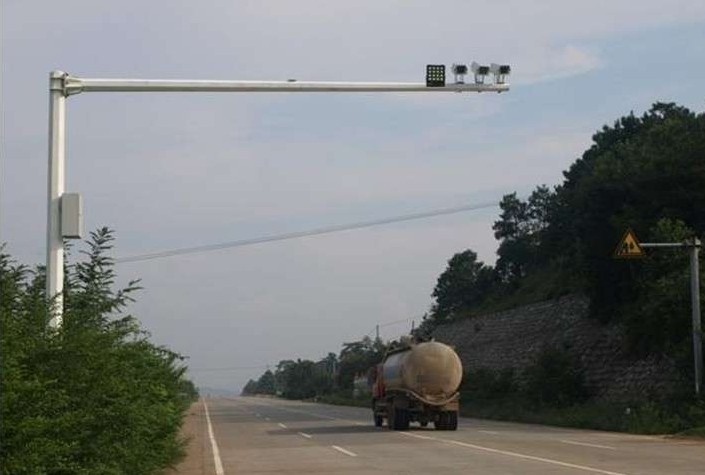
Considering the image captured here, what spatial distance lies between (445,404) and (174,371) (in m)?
13.2

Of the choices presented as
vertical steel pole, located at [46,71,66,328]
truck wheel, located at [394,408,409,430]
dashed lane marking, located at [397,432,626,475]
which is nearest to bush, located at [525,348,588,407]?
truck wheel, located at [394,408,409,430]

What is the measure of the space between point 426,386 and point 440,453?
11696 millimetres

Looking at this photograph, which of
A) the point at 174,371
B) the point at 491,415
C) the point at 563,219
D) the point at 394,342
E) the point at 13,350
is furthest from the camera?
the point at 563,219

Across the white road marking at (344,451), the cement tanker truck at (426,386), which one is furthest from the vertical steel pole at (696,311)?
the white road marking at (344,451)

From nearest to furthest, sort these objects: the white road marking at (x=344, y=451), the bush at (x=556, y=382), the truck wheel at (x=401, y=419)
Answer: the white road marking at (x=344, y=451), the truck wheel at (x=401, y=419), the bush at (x=556, y=382)

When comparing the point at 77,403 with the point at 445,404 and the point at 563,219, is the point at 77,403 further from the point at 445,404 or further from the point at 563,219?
the point at 563,219

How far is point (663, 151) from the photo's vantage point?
2055 inches

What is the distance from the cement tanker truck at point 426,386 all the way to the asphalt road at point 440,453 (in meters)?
0.62

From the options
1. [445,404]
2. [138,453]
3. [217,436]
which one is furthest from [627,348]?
[138,453]

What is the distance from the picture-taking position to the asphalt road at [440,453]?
2158 cm

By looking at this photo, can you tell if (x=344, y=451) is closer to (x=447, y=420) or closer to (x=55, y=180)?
(x=447, y=420)

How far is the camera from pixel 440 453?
85.6ft

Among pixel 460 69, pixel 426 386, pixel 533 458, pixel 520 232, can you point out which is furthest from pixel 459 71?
pixel 520 232

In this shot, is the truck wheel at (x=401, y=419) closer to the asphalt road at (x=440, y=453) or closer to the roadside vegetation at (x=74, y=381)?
the asphalt road at (x=440, y=453)
